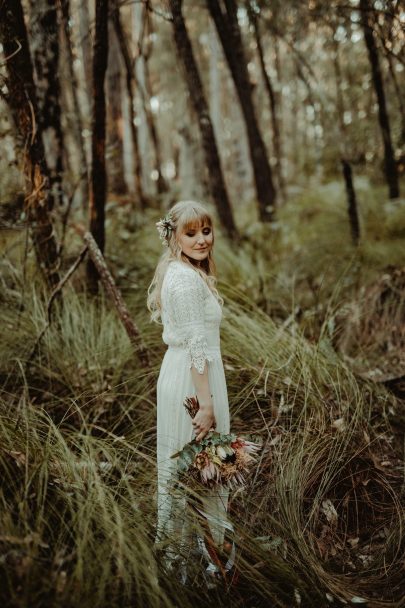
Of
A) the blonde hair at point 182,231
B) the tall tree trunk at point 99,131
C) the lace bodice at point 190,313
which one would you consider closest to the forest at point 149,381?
the tall tree trunk at point 99,131

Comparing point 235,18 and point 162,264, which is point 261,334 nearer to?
point 162,264

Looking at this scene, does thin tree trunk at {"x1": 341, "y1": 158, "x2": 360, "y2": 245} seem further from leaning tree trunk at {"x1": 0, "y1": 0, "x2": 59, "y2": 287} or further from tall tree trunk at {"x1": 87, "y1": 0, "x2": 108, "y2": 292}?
leaning tree trunk at {"x1": 0, "y1": 0, "x2": 59, "y2": 287}

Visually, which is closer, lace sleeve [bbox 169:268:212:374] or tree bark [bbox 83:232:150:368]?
lace sleeve [bbox 169:268:212:374]

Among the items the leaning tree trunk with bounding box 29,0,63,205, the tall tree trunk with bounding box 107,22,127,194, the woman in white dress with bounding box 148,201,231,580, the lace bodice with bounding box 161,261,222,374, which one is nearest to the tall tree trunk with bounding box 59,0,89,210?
the leaning tree trunk with bounding box 29,0,63,205

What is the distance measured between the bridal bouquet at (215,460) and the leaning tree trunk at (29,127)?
2551 mm

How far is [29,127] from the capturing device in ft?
12.7

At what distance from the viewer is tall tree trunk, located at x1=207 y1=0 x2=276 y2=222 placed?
7098mm

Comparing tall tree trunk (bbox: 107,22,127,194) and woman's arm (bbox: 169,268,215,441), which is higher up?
tall tree trunk (bbox: 107,22,127,194)

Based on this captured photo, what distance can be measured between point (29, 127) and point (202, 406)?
9.74ft

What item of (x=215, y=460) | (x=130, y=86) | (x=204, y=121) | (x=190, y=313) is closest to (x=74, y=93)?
(x=130, y=86)

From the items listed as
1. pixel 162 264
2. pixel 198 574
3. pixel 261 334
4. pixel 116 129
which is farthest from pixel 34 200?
pixel 116 129

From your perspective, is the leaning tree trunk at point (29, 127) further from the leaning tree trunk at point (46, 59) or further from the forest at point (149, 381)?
the leaning tree trunk at point (46, 59)

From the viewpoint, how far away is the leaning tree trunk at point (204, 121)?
6352mm

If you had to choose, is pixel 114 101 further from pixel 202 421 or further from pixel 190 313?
pixel 202 421
